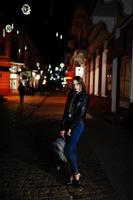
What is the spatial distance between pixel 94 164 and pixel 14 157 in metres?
1.97

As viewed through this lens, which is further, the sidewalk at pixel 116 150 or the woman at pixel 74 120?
the sidewalk at pixel 116 150

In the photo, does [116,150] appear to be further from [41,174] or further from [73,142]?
[73,142]

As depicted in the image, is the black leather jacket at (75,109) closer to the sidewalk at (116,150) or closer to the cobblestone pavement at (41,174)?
the cobblestone pavement at (41,174)

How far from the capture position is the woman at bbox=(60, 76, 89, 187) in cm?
778

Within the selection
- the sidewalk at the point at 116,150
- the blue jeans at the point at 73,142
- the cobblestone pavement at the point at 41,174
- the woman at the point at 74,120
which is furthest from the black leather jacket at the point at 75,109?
the sidewalk at the point at 116,150

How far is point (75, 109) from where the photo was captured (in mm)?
7801

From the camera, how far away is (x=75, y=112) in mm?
7797

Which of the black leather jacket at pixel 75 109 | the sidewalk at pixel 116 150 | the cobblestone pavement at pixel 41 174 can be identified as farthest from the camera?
the sidewalk at pixel 116 150

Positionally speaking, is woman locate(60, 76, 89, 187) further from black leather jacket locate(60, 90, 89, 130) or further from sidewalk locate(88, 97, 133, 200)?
sidewalk locate(88, 97, 133, 200)

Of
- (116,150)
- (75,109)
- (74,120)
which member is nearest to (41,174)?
(74,120)

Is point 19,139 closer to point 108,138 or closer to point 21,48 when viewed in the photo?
point 108,138

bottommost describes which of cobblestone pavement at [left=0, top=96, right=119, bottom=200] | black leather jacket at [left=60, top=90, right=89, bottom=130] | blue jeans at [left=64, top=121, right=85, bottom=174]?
cobblestone pavement at [left=0, top=96, right=119, bottom=200]

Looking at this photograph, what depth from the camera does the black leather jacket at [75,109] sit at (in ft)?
25.5

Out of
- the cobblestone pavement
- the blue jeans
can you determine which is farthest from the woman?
the cobblestone pavement
